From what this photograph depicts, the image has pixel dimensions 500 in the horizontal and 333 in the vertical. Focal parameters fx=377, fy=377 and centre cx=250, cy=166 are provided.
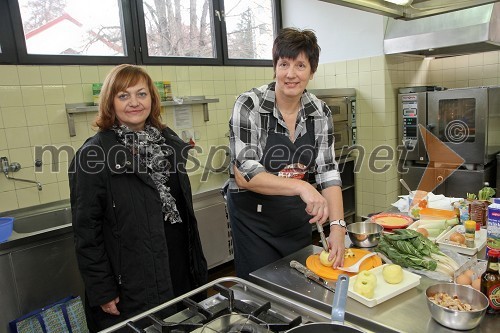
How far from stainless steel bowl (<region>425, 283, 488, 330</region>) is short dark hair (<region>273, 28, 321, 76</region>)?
0.92 meters

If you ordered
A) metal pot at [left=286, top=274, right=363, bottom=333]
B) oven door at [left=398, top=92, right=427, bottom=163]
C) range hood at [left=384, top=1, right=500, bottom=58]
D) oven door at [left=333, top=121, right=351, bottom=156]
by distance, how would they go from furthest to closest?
oven door at [left=333, top=121, right=351, bottom=156] < oven door at [left=398, top=92, right=427, bottom=163] < range hood at [left=384, top=1, right=500, bottom=58] < metal pot at [left=286, top=274, right=363, bottom=333]

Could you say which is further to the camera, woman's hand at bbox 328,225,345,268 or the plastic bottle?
the plastic bottle

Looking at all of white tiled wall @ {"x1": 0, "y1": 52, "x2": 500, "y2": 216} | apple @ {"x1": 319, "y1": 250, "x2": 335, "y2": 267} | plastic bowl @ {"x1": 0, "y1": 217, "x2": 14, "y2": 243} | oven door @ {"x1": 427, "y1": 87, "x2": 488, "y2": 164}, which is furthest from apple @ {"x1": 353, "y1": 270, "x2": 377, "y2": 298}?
oven door @ {"x1": 427, "y1": 87, "x2": 488, "y2": 164}

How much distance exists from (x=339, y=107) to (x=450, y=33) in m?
1.07

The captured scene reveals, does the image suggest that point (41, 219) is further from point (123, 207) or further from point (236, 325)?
point (236, 325)

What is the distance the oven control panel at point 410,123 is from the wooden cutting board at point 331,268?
8.30 ft

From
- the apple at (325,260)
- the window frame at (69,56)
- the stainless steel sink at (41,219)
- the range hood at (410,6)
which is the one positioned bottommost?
the stainless steel sink at (41,219)

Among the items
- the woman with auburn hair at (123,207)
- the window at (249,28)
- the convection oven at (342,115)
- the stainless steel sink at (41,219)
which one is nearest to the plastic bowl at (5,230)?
the stainless steel sink at (41,219)

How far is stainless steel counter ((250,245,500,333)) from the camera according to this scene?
0.91 meters

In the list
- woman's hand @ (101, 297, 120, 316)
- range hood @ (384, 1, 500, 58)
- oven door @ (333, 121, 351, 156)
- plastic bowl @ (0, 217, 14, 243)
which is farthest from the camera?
oven door @ (333, 121, 351, 156)

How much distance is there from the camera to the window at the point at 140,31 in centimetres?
→ 252

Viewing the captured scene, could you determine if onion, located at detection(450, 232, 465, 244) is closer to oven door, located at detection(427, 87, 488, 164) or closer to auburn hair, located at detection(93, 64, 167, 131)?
auburn hair, located at detection(93, 64, 167, 131)

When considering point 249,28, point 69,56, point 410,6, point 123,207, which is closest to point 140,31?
point 69,56

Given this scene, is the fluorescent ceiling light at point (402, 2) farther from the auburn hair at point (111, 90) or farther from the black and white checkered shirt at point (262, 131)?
the auburn hair at point (111, 90)
